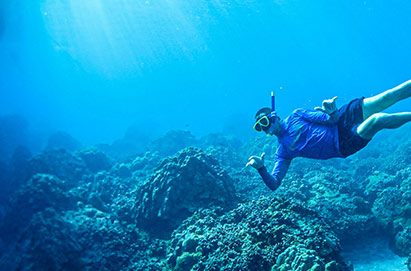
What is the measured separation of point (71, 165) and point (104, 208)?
23.3 ft

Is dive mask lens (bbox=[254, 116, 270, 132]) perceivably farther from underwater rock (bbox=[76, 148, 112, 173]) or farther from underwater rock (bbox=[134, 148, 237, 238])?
underwater rock (bbox=[76, 148, 112, 173])

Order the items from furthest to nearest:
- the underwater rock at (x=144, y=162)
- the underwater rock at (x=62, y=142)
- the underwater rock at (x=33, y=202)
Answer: the underwater rock at (x=62, y=142) < the underwater rock at (x=144, y=162) < the underwater rock at (x=33, y=202)

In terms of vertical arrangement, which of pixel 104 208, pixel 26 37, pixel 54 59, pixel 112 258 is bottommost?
pixel 112 258

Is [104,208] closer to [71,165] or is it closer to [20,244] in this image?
[20,244]

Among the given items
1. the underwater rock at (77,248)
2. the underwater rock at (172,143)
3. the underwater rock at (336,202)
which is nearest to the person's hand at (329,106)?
the underwater rock at (336,202)

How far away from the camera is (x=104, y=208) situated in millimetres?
11609

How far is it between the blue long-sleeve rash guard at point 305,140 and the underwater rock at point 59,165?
14.1 m

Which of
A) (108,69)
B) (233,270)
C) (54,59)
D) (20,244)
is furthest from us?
(108,69)

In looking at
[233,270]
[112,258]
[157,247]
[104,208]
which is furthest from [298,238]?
[104,208]

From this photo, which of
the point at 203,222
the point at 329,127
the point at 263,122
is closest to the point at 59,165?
the point at 203,222

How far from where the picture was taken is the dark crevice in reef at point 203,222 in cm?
480

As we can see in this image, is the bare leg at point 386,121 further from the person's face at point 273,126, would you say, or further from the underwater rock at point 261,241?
the underwater rock at point 261,241

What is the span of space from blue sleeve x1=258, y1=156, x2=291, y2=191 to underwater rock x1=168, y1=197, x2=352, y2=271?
3.00 feet

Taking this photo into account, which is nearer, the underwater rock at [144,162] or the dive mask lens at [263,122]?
the dive mask lens at [263,122]
